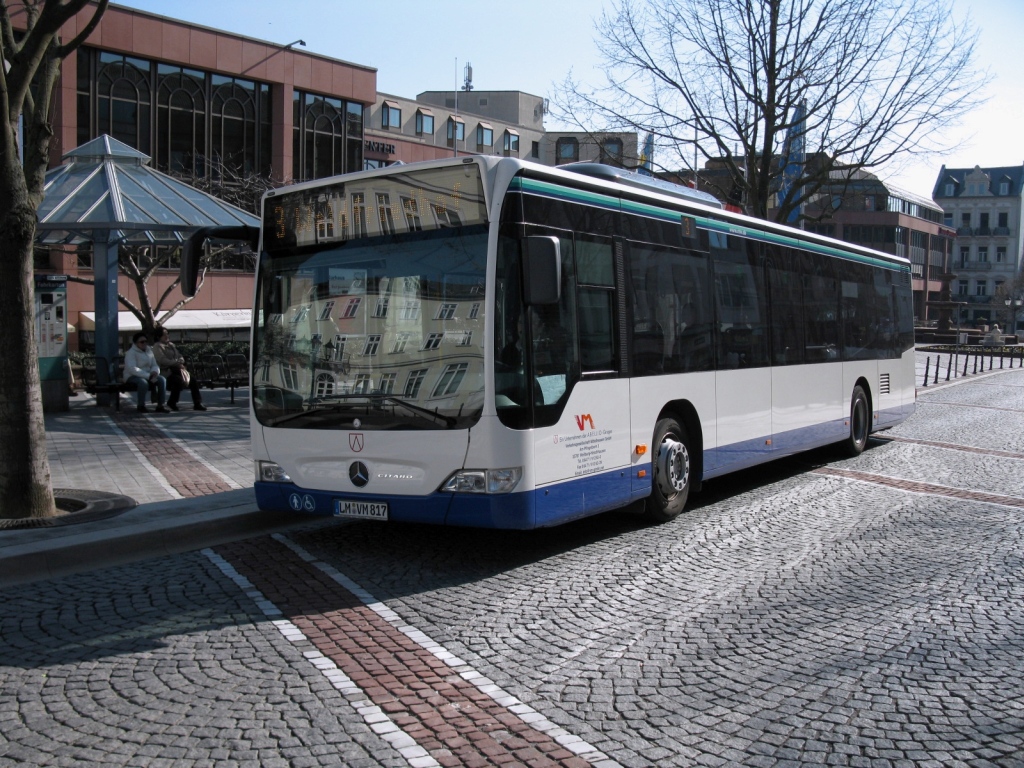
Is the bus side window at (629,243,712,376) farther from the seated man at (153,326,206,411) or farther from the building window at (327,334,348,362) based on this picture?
the seated man at (153,326,206,411)

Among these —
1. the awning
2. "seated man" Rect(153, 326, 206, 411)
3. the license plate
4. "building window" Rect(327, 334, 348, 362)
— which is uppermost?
the awning

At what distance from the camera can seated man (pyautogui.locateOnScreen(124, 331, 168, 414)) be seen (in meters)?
16.6

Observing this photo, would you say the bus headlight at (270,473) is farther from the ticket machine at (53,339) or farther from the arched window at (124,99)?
the arched window at (124,99)

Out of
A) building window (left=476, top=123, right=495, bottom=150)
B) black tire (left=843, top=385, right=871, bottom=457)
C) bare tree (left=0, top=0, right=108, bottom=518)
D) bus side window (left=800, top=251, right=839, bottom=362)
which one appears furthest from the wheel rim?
building window (left=476, top=123, right=495, bottom=150)

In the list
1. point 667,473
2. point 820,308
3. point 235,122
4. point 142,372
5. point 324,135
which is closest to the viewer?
point 667,473

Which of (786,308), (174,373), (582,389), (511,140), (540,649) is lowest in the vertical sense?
(540,649)

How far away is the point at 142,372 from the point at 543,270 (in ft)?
39.0

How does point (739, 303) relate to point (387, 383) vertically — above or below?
above

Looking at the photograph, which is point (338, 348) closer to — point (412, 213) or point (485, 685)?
point (412, 213)

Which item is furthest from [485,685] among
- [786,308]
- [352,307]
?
[786,308]

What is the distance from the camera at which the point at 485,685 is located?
4.82 meters

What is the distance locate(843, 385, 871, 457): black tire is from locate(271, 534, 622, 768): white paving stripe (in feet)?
28.6

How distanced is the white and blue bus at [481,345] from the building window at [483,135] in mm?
70720

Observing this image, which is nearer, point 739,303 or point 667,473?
point 667,473
